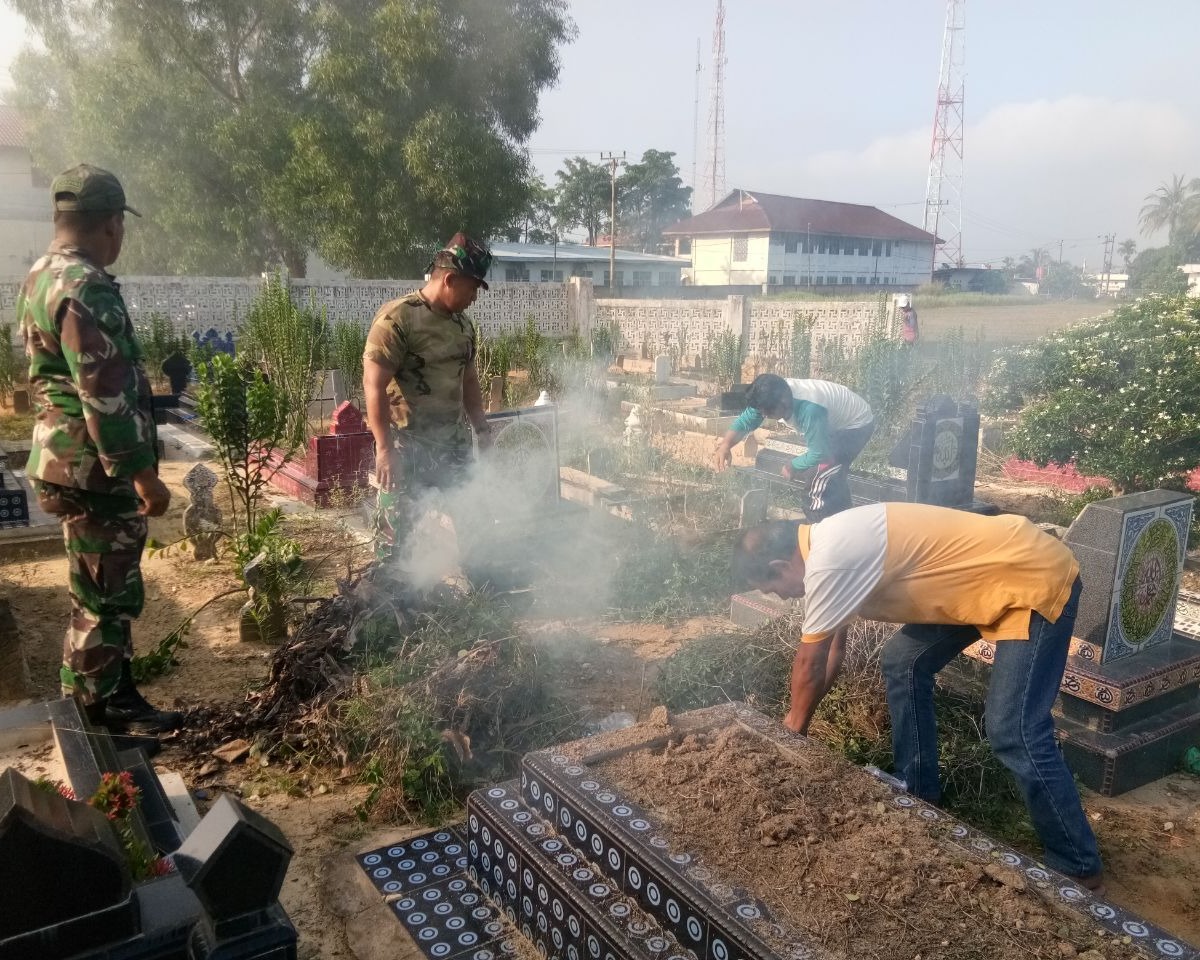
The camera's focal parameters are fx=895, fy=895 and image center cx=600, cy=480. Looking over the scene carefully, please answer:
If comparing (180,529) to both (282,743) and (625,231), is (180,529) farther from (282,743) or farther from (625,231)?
(625,231)

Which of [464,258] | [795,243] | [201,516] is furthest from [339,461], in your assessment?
[795,243]

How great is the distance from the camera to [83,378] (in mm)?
3297

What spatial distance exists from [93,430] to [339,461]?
15.5 feet

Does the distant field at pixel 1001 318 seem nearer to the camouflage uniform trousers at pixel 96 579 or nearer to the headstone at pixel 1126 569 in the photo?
the headstone at pixel 1126 569

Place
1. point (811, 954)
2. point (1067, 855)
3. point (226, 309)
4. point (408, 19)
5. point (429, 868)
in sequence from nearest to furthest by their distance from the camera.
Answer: point (811, 954) → point (1067, 855) → point (429, 868) → point (226, 309) → point (408, 19)

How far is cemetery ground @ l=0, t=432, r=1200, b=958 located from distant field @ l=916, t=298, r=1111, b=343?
19657mm

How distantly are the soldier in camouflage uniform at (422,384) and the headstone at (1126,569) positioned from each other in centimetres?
310

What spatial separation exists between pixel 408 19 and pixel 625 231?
37.3 metres

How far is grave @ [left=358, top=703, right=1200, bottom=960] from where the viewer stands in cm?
216

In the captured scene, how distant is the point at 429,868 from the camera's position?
3.14 meters

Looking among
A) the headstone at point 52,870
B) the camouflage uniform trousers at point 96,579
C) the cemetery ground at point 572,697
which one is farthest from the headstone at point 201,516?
the headstone at point 52,870

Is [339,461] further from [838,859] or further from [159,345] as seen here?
[159,345]

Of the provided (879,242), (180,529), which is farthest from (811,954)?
(879,242)

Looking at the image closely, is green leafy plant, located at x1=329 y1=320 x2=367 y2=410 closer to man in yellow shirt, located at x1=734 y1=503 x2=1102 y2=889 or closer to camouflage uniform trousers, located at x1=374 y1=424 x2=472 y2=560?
camouflage uniform trousers, located at x1=374 y1=424 x2=472 y2=560
